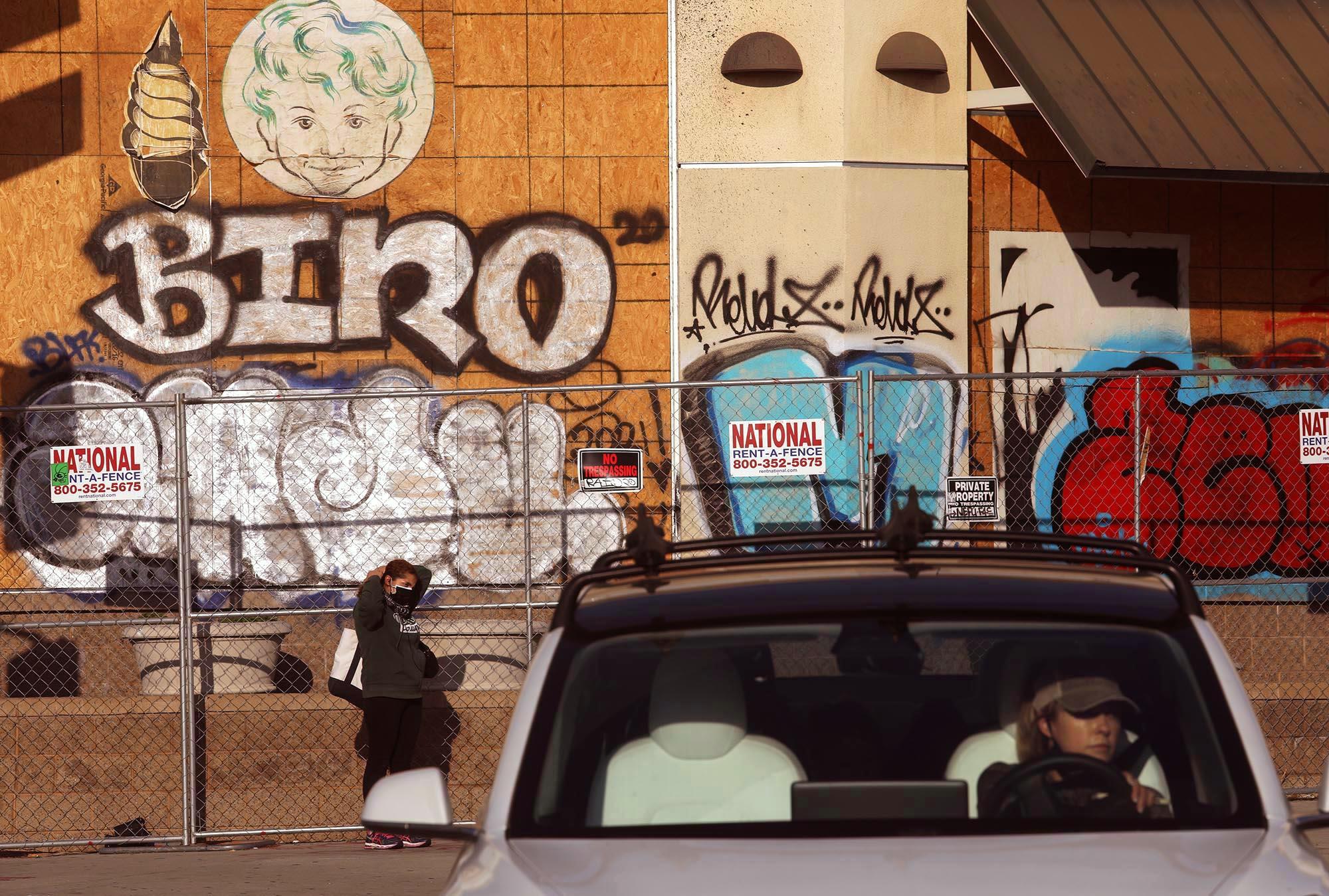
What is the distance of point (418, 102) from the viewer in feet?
40.3

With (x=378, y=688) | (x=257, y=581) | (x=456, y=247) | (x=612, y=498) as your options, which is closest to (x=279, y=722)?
(x=378, y=688)

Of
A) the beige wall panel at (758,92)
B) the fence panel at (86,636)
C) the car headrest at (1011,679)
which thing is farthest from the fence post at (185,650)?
the car headrest at (1011,679)

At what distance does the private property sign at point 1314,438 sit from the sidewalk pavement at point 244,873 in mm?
5897

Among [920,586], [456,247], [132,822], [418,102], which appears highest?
[418,102]

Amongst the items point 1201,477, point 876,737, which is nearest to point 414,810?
point 876,737

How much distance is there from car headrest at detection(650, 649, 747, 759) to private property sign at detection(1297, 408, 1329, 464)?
7659 millimetres

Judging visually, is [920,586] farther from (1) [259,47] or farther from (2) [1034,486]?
(1) [259,47]

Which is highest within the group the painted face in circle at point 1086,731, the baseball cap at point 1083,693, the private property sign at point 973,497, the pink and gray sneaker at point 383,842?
the private property sign at point 973,497

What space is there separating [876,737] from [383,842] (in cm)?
715

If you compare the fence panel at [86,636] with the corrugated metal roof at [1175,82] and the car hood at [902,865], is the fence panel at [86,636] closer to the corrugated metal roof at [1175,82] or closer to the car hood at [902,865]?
the corrugated metal roof at [1175,82]

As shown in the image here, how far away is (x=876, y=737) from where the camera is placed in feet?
10.9

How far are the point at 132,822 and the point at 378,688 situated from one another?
201 cm

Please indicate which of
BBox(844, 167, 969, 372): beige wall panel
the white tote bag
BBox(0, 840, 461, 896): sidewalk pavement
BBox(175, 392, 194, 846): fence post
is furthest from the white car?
BBox(844, 167, 969, 372): beige wall panel

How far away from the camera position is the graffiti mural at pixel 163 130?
12.2 meters
